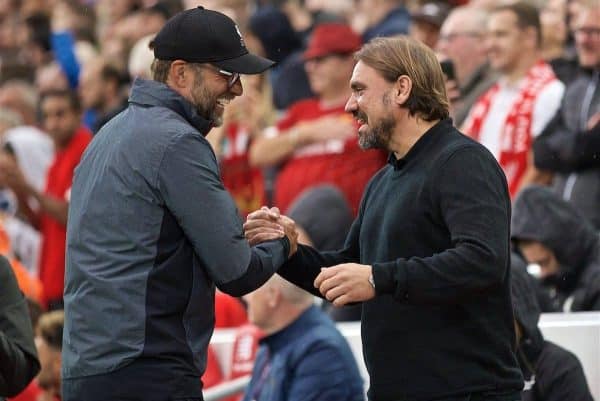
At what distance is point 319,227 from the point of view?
8.57m

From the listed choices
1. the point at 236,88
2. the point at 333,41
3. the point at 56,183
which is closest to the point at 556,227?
the point at 333,41

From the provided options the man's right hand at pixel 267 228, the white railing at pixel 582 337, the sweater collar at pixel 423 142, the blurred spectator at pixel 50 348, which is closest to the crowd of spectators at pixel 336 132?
the blurred spectator at pixel 50 348

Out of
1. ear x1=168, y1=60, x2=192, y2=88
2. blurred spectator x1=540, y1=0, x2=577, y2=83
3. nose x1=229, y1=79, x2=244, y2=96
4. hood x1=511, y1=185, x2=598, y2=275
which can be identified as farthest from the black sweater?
blurred spectator x1=540, y1=0, x2=577, y2=83

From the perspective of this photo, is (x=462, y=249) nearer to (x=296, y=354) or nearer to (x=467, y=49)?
(x=296, y=354)

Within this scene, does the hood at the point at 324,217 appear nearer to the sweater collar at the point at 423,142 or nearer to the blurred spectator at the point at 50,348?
the blurred spectator at the point at 50,348

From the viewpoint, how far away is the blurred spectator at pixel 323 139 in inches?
362

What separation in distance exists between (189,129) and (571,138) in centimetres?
407

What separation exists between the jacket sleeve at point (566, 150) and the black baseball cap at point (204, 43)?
3.80 meters

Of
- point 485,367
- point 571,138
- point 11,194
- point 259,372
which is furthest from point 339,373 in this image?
point 11,194

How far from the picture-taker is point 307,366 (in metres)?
6.47

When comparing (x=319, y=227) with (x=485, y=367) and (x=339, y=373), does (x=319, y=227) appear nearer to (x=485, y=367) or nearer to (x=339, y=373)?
(x=339, y=373)

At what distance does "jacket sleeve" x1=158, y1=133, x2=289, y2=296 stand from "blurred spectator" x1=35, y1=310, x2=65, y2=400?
8.38ft

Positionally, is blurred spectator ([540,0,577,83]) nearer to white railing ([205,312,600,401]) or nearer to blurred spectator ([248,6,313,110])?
blurred spectator ([248,6,313,110])

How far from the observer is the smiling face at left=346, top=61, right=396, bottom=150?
4.89m
